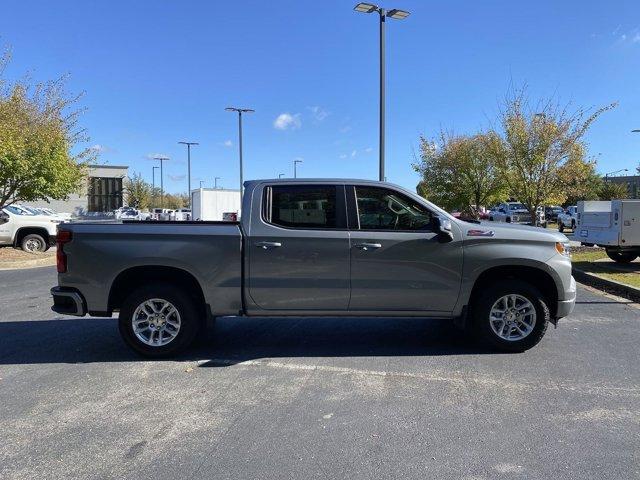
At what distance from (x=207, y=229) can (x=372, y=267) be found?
5.75 ft

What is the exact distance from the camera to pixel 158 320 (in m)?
5.55

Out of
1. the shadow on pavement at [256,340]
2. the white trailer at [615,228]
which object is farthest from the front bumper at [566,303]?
the white trailer at [615,228]

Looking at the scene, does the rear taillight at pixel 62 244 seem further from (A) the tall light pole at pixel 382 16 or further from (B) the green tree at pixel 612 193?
(B) the green tree at pixel 612 193

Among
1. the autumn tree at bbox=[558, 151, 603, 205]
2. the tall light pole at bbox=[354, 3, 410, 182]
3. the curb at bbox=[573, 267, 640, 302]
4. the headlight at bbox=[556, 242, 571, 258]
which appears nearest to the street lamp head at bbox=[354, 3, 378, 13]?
the tall light pole at bbox=[354, 3, 410, 182]

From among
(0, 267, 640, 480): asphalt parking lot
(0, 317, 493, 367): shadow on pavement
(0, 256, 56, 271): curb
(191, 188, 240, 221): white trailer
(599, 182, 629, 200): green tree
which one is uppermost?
(599, 182, 629, 200): green tree

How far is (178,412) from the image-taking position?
13.7 ft

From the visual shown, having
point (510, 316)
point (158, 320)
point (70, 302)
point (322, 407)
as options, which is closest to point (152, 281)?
point (158, 320)

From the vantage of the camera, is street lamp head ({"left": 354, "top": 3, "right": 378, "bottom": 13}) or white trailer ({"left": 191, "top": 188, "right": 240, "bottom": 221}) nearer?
street lamp head ({"left": 354, "top": 3, "right": 378, "bottom": 13})

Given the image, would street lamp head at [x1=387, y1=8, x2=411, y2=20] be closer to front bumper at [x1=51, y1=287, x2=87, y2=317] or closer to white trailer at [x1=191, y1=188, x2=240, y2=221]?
front bumper at [x1=51, y1=287, x2=87, y2=317]

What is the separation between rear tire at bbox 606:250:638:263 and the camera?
13.3 meters

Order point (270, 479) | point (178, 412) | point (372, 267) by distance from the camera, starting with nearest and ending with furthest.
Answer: point (270, 479), point (178, 412), point (372, 267)

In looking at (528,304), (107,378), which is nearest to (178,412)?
(107,378)

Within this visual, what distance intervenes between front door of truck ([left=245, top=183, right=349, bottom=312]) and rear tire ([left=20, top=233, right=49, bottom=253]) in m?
14.6

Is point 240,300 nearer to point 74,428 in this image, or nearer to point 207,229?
point 207,229
